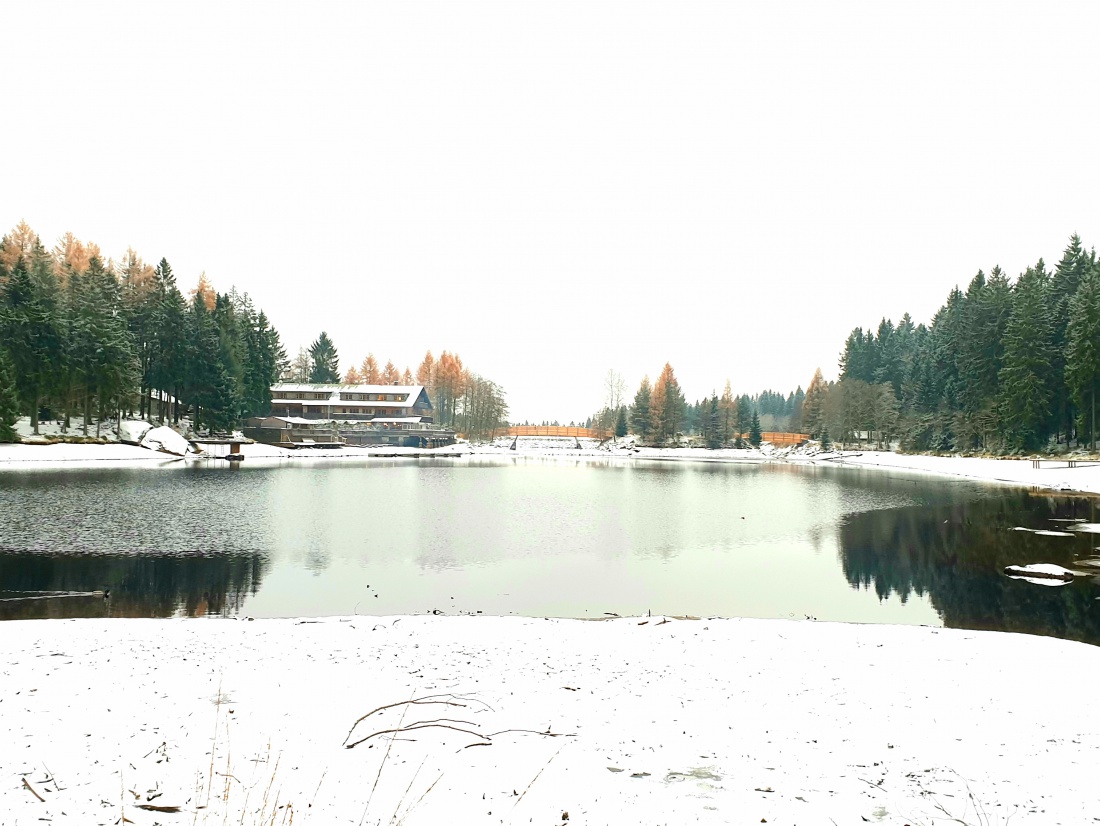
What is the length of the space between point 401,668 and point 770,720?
538 centimetres

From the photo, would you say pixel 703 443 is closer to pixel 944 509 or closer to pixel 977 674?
pixel 944 509

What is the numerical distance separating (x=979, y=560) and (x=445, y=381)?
129 meters

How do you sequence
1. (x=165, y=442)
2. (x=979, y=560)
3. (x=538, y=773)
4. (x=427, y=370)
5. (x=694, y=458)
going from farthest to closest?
(x=427, y=370), (x=694, y=458), (x=165, y=442), (x=979, y=560), (x=538, y=773)

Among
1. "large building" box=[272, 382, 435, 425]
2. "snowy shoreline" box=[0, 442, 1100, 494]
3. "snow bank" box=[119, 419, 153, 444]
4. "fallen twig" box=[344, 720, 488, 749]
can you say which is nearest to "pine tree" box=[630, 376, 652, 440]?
"snowy shoreline" box=[0, 442, 1100, 494]

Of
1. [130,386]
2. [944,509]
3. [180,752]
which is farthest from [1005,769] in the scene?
[130,386]

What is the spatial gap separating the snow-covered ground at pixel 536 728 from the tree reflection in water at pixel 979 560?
3.98m

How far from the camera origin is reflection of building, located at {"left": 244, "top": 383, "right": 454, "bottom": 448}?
125m

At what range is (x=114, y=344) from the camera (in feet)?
231

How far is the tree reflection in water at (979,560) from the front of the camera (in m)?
16.1

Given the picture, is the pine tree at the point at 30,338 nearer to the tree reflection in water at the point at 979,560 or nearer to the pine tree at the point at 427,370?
the tree reflection in water at the point at 979,560

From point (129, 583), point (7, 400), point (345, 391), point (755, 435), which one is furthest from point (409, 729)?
point (755, 435)

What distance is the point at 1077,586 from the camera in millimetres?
18844

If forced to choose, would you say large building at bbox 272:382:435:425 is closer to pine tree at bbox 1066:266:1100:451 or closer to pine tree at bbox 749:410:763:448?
pine tree at bbox 749:410:763:448

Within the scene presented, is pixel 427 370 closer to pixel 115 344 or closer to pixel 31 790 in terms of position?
pixel 115 344
